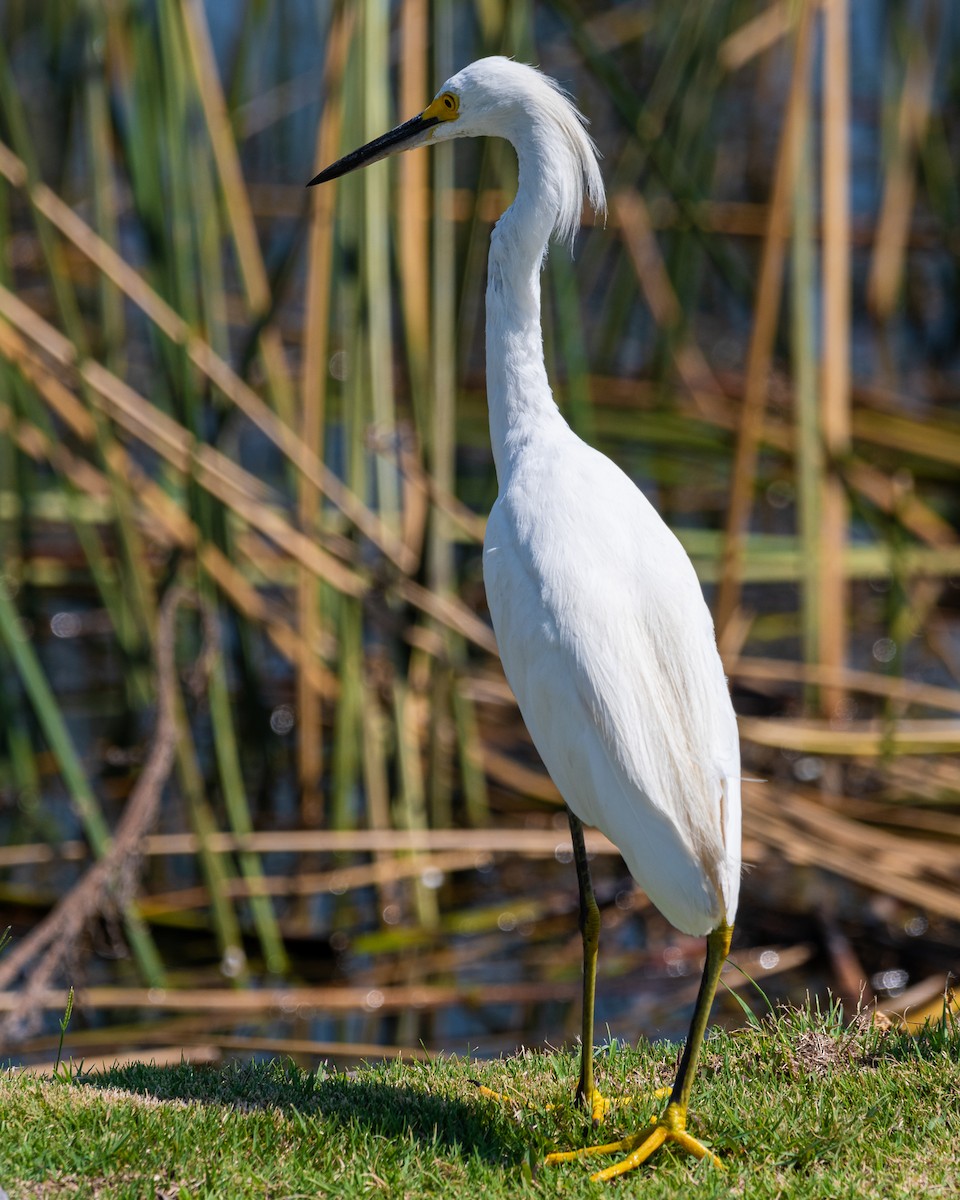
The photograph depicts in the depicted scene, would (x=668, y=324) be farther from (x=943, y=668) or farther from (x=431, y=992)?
(x=431, y=992)

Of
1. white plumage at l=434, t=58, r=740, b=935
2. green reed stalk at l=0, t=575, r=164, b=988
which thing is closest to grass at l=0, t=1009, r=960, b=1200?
white plumage at l=434, t=58, r=740, b=935

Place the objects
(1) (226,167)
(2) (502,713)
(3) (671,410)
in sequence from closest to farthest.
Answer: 1. (1) (226,167)
2. (2) (502,713)
3. (3) (671,410)

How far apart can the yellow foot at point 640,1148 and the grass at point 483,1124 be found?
0.10 feet

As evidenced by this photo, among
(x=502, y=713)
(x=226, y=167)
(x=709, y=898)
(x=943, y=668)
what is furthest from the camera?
(x=943, y=668)

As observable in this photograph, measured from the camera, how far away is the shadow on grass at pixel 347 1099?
10.4 feet

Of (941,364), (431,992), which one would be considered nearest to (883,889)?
Answer: (431,992)

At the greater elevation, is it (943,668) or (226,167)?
(226,167)

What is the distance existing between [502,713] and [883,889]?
8.31ft

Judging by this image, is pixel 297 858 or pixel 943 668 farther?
pixel 943 668

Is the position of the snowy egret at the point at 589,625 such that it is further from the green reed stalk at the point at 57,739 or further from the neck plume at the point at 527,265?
the green reed stalk at the point at 57,739

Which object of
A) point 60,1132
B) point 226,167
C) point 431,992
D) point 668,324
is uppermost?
point 226,167

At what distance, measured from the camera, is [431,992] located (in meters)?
5.74

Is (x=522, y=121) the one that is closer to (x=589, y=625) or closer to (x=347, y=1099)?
(x=589, y=625)

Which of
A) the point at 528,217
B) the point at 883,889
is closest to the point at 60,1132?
the point at 528,217
